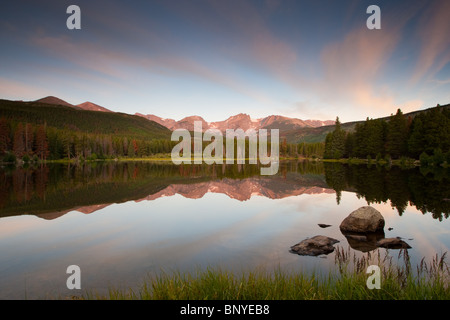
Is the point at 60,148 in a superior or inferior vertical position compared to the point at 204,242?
superior

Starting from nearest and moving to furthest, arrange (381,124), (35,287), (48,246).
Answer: (35,287) → (48,246) → (381,124)

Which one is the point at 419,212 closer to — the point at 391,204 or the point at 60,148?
the point at 391,204

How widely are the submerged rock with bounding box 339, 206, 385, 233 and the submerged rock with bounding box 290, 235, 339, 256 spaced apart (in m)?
3.19

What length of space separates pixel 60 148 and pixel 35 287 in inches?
5986

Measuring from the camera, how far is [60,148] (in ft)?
444

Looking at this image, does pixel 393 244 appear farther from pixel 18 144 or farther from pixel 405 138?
pixel 18 144

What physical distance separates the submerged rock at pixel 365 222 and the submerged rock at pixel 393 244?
1.93m

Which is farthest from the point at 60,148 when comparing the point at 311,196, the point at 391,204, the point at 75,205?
the point at 391,204

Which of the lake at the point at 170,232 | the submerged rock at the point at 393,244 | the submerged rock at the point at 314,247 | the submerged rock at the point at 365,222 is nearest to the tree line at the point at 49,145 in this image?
the lake at the point at 170,232

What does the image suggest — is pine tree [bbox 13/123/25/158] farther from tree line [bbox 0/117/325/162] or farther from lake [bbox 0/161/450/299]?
lake [bbox 0/161/450/299]

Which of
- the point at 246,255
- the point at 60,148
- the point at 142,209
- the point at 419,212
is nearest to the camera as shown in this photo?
the point at 246,255

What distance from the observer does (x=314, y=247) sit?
1262 centimetres

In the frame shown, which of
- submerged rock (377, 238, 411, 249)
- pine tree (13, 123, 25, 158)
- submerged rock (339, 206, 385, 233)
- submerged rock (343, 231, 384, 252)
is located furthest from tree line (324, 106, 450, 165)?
pine tree (13, 123, 25, 158)

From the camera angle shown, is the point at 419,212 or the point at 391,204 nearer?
Result: the point at 419,212
